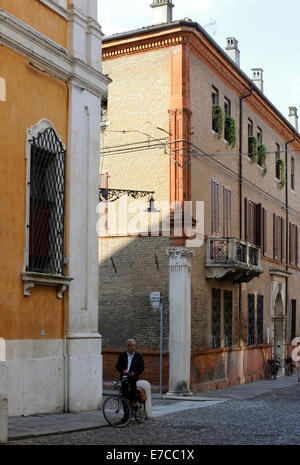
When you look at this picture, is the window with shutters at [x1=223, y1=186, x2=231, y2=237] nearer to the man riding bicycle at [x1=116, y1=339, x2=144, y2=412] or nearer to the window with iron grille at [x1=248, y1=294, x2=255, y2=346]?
the window with iron grille at [x1=248, y1=294, x2=255, y2=346]

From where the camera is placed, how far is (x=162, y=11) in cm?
2539

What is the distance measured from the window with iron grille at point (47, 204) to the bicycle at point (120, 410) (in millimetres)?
2670

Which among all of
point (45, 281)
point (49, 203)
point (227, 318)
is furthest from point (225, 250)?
point (45, 281)

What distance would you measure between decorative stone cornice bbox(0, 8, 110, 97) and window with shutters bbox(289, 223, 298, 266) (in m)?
21.3

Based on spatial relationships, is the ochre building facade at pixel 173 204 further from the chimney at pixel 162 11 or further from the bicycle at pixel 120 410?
the bicycle at pixel 120 410

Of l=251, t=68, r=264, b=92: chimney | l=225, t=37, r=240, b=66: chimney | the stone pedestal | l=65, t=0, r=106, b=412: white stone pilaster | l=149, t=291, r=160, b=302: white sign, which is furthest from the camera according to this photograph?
l=251, t=68, r=264, b=92: chimney

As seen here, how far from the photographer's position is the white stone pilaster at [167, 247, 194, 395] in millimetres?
21891

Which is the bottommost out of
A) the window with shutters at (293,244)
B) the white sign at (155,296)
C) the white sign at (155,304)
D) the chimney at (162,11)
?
the white sign at (155,304)

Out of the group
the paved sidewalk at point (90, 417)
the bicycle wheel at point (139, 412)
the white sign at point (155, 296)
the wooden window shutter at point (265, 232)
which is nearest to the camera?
the paved sidewalk at point (90, 417)

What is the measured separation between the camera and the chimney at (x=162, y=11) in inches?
995

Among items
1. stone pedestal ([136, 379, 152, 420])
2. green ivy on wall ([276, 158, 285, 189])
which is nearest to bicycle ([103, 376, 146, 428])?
stone pedestal ([136, 379, 152, 420])

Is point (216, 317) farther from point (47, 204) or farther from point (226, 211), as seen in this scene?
point (47, 204)

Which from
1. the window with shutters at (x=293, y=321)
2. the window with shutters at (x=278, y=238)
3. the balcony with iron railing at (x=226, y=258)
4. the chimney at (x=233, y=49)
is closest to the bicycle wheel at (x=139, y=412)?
the balcony with iron railing at (x=226, y=258)

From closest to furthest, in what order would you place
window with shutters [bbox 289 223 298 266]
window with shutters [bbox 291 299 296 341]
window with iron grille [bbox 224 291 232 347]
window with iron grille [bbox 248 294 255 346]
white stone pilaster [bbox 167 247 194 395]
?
white stone pilaster [bbox 167 247 194 395], window with iron grille [bbox 224 291 232 347], window with iron grille [bbox 248 294 255 346], window with shutters [bbox 291 299 296 341], window with shutters [bbox 289 223 298 266]
